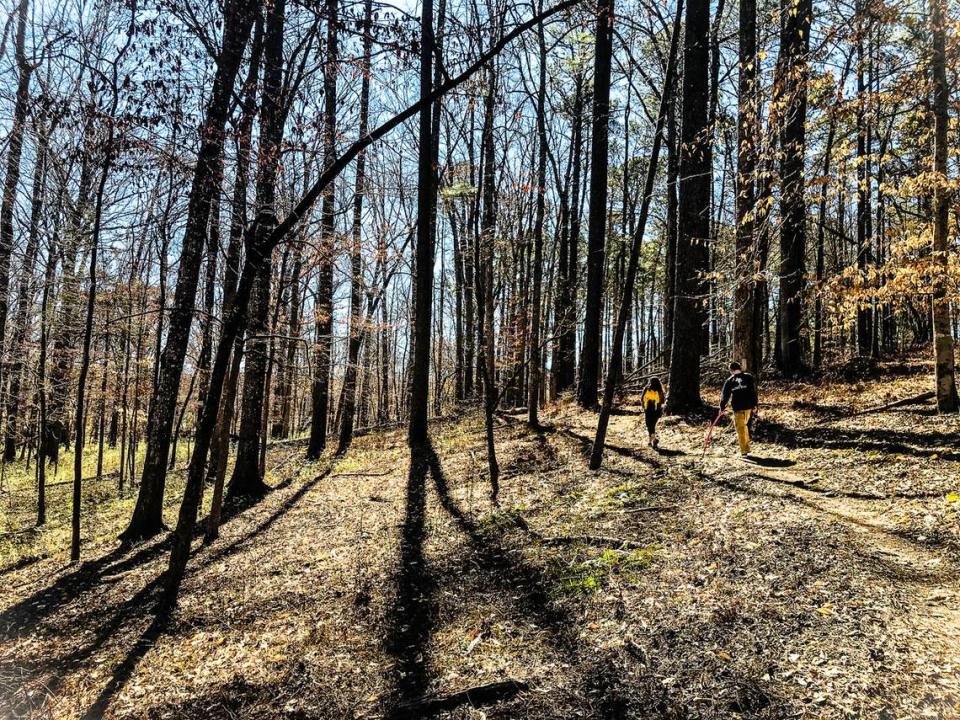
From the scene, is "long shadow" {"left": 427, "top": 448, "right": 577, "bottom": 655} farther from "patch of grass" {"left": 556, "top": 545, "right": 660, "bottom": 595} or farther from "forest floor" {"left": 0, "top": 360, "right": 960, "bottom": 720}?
"patch of grass" {"left": 556, "top": 545, "right": 660, "bottom": 595}

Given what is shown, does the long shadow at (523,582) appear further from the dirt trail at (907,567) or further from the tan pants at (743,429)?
the tan pants at (743,429)

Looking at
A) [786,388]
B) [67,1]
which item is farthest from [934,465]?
[67,1]

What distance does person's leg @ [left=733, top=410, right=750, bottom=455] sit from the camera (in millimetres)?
9914

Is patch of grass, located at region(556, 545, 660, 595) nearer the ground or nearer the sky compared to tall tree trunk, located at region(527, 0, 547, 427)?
nearer the ground

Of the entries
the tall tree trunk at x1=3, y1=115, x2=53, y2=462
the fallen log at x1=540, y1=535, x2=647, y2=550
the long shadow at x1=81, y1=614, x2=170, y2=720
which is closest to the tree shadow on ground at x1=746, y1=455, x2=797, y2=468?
the fallen log at x1=540, y1=535, x2=647, y2=550

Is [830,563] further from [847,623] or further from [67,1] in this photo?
[67,1]

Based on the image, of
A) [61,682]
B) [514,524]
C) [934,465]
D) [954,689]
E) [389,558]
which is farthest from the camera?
[514,524]

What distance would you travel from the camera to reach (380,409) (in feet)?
111

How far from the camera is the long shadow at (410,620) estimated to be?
488 centimetres

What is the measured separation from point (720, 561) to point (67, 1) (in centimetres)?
1917

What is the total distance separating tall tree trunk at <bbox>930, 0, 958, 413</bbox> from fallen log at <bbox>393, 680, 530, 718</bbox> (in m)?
8.37

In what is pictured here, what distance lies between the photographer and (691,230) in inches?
492

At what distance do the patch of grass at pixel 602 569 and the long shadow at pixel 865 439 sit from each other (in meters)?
4.71

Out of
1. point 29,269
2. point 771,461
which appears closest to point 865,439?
A: point 771,461
